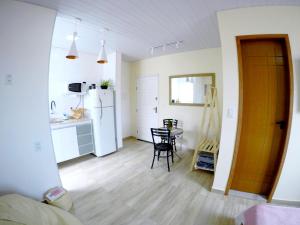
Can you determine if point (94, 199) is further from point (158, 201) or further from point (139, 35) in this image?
point (139, 35)

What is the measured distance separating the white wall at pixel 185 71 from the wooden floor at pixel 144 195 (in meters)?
0.91

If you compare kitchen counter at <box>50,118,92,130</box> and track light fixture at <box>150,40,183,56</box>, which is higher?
track light fixture at <box>150,40,183,56</box>

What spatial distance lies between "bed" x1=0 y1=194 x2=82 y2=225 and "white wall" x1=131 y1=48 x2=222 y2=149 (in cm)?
313

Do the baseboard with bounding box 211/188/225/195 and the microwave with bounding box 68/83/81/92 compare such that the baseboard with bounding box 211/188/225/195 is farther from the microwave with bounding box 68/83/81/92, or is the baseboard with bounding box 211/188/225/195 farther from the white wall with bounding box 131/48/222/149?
the microwave with bounding box 68/83/81/92

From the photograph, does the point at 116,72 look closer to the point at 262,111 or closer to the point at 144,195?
the point at 144,195

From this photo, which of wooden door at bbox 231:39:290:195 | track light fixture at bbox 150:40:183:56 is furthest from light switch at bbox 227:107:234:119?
track light fixture at bbox 150:40:183:56

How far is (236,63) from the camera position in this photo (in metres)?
1.96

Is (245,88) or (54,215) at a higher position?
(245,88)

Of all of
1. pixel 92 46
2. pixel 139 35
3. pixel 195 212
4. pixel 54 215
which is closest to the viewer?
pixel 54 215

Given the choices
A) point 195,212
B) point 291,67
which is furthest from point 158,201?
point 291,67

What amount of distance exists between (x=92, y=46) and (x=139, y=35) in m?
1.26

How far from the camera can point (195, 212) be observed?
1932 mm

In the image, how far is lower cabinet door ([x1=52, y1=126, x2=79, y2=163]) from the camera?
300cm

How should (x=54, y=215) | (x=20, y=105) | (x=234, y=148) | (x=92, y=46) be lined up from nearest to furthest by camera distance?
(x=54, y=215) → (x=20, y=105) → (x=234, y=148) → (x=92, y=46)
